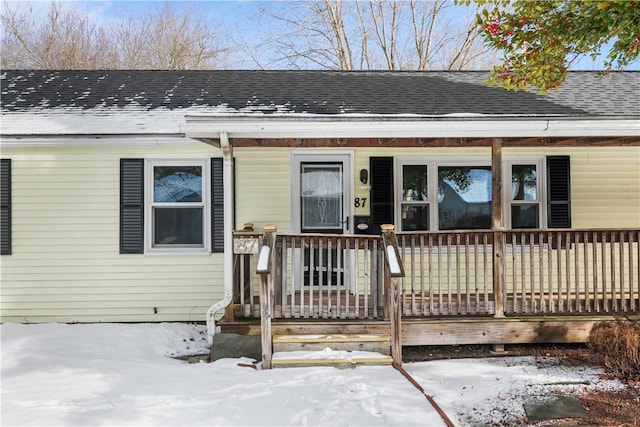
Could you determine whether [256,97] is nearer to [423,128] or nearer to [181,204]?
[181,204]

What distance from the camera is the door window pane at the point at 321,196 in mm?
6598

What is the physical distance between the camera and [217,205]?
6270 millimetres

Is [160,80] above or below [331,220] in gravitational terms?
above

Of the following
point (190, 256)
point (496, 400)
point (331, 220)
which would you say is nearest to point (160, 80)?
point (190, 256)

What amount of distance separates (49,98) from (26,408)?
5.34 meters

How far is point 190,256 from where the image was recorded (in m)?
6.35

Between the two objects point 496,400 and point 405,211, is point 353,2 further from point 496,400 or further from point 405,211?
point 496,400

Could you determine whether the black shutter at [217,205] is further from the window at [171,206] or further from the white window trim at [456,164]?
the white window trim at [456,164]

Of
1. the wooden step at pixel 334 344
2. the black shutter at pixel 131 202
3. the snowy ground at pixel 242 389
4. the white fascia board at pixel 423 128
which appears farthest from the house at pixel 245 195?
the snowy ground at pixel 242 389

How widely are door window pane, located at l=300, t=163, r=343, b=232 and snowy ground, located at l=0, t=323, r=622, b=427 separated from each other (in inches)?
95.7

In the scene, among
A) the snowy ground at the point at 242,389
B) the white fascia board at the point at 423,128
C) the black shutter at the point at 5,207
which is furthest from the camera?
the black shutter at the point at 5,207

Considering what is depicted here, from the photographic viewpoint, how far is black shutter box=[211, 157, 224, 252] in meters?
6.27

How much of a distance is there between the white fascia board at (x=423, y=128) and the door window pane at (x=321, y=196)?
5.32 feet

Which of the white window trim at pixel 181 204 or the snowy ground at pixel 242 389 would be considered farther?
the white window trim at pixel 181 204
